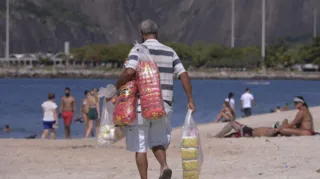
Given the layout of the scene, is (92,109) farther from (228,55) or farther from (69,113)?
(228,55)

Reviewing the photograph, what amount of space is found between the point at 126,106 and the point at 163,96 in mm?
370

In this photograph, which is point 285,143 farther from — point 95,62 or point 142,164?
point 95,62

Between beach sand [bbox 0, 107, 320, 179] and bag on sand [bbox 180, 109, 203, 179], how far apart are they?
125 cm

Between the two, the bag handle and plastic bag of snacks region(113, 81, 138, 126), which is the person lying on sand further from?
plastic bag of snacks region(113, 81, 138, 126)

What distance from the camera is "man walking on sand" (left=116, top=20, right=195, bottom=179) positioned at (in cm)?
812

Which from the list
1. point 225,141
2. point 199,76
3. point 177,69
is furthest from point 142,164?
point 199,76

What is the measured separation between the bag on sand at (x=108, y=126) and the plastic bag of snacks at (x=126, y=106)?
225 mm

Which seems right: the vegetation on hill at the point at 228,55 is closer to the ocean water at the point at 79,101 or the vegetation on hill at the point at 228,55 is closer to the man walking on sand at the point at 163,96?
the ocean water at the point at 79,101

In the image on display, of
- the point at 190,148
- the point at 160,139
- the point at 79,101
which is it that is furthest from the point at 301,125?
the point at 79,101

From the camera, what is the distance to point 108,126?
28.2ft

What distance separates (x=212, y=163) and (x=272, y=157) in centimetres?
88

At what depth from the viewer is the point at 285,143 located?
44.7ft

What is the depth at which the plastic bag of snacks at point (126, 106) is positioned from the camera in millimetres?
8062

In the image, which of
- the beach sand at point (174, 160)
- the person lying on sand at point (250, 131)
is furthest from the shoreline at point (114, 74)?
the beach sand at point (174, 160)
